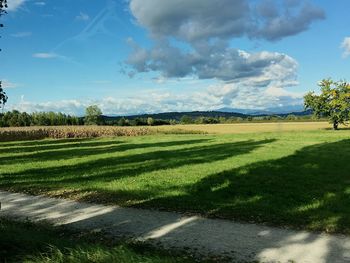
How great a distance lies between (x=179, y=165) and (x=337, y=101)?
4840 centimetres

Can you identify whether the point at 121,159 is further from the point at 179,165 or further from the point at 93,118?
the point at 93,118

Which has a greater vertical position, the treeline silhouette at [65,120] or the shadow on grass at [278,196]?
the treeline silhouette at [65,120]

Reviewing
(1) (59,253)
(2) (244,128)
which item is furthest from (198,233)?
(2) (244,128)

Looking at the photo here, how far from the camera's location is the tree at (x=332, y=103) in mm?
64856

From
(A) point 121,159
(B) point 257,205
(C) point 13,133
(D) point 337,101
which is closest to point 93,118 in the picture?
(C) point 13,133

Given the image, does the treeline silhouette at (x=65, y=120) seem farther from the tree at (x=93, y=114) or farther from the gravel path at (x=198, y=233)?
the gravel path at (x=198, y=233)

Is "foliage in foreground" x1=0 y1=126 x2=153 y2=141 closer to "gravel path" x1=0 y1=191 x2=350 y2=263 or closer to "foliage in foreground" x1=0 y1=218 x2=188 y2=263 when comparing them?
"gravel path" x1=0 y1=191 x2=350 y2=263

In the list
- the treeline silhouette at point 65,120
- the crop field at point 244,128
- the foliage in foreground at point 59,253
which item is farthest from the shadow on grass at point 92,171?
the treeline silhouette at point 65,120

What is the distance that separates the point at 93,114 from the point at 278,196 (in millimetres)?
105684

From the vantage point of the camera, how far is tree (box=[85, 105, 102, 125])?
11494 cm

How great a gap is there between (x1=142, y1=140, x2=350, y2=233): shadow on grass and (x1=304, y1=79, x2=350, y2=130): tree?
152 feet

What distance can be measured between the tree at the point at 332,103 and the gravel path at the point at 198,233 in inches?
2294

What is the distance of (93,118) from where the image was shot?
Result: 379 feet

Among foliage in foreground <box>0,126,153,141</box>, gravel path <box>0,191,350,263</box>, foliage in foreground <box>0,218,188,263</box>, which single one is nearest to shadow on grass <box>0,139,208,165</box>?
gravel path <box>0,191,350,263</box>
